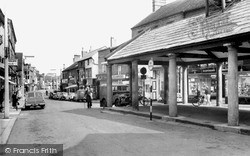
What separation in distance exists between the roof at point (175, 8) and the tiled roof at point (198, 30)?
1520 centimetres

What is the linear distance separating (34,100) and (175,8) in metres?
21.5

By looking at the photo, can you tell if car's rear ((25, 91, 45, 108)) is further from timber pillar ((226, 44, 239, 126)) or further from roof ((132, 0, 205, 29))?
timber pillar ((226, 44, 239, 126))

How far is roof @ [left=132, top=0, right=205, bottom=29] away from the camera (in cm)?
3212

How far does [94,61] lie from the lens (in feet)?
185

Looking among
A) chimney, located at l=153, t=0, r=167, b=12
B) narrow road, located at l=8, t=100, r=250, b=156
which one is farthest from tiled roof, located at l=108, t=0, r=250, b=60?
chimney, located at l=153, t=0, r=167, b=12

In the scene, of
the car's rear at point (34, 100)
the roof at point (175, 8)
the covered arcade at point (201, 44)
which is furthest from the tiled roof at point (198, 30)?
the roof at point (175, 8)

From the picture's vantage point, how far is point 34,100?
85.4ft

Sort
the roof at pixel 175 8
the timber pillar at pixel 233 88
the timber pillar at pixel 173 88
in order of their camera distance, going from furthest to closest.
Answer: the roof at pixel 175 8 → the timber pillar at pixel 173 88 → the timber pillar at pixel 233 88

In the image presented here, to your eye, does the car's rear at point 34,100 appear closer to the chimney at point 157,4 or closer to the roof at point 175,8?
the roof at point 175,8

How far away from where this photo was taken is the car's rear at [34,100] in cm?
2558

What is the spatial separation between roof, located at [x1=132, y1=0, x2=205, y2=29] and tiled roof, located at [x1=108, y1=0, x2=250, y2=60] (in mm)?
15198

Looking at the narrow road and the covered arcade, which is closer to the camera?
the narrow road

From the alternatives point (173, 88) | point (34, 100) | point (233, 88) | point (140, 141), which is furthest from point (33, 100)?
point (233, 88)

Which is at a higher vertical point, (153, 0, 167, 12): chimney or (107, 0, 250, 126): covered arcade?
(153, 0, 167, 12): chimney
